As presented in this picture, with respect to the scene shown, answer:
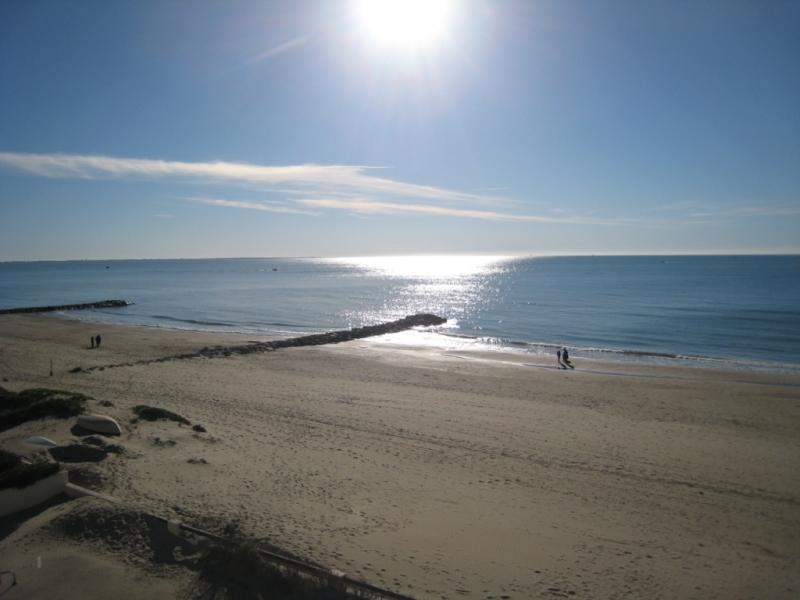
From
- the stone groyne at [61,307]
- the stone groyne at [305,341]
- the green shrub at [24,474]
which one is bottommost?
the stone groyne at [61,307]

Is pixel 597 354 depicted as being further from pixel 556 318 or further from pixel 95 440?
pixel 95 440

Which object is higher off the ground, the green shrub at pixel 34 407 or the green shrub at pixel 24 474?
the green shrub at pixel 24 474

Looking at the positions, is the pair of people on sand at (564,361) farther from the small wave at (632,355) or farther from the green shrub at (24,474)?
the green shrub at (24,474)

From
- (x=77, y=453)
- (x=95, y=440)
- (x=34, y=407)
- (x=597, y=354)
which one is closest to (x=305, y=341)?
(x=597, y=354)

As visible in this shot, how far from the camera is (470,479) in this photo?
1317cm

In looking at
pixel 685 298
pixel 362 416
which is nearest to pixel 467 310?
pixel 685 298

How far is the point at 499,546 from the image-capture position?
9.70 m

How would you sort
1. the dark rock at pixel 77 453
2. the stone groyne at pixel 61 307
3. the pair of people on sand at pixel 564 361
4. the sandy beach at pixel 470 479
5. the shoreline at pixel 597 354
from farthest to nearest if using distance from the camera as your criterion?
the stone groyne at pixel 61 307 → the shoreline at pixel 597 354 → the pair of people on sand at pixel 564 361 → the dark rock at pixel 77 453 → the sandy beach at pixel 470 479

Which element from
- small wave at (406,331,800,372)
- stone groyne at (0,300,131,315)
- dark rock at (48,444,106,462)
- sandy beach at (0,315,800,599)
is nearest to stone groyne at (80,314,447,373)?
sandy beach at (0,315,800,599)

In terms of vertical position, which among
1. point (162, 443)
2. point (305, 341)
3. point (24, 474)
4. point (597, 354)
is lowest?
point (305, 341)

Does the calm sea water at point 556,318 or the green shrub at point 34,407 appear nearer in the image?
the green shrub at point 34,407

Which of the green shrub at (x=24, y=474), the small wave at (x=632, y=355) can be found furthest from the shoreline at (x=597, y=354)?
the green shrub at (x=24, y=474)

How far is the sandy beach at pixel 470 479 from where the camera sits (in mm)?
8914

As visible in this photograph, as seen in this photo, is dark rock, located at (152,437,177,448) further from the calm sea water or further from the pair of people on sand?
the calm sea water
